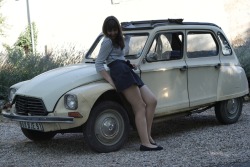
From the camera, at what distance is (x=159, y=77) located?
7590 mm

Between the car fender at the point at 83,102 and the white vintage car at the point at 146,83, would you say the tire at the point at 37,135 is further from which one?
Result: the car fender at the point at 83,102

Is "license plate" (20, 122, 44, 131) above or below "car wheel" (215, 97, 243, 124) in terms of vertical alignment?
above

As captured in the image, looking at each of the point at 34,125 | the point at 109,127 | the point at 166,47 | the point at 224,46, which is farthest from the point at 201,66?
the point at 34,125

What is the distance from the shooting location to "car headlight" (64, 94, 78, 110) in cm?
657

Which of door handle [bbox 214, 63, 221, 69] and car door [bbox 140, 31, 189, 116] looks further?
door handle [bbox 214, 63, 221, 69]

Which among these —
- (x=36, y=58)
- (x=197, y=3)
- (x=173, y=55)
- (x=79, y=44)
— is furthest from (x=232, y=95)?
(x=197, y=3)

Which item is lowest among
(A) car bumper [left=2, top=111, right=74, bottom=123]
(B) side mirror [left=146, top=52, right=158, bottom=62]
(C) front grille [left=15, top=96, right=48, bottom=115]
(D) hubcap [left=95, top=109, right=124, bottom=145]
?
(D) hubcap [left=95, top=109, right=124, bottom=145]

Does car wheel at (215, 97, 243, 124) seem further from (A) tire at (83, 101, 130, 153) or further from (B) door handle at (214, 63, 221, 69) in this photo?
(A) tire at (83, 101, 130, 153)

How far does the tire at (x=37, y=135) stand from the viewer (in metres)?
7.70

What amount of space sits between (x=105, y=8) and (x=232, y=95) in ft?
37.3

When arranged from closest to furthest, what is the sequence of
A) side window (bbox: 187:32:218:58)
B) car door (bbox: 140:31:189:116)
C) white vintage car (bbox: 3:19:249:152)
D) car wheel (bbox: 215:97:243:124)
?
white vintage car (bbox: 3:19:249:152) < car door (bbox: 140:31:189:116) < side window (bbox: 187:32:218:58) < car wheel (bbox: 215:97:243:124)

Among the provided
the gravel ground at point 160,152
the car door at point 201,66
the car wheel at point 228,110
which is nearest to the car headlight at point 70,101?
the gravel ground at point 160,152

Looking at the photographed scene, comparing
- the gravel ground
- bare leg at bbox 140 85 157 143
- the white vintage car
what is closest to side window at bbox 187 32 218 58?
the white vintage car

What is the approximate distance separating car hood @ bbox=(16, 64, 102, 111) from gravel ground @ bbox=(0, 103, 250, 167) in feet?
2.59
